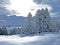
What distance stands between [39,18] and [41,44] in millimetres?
15630

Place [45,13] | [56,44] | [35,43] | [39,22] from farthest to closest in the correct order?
[45,13]
[39,22]
[35,43]
[56,44]

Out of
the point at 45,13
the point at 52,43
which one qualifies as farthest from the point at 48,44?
the point at 45,13

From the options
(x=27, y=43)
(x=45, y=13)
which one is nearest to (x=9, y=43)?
(x=27, y=43)

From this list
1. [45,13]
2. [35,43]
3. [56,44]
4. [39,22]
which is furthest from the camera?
[45,13]

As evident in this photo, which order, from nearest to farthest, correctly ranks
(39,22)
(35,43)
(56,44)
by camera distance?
(56,44)
(35,43)
(39,22)

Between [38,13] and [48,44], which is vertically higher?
[38,13]

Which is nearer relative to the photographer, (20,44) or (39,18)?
(20,44)

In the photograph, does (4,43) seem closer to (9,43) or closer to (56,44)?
(9,43)

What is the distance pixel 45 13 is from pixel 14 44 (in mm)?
16379

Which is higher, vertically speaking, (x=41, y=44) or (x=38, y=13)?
(x=38, y=13)

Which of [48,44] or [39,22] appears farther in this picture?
[39,22]

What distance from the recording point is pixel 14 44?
35.4ft

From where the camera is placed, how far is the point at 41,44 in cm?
1070

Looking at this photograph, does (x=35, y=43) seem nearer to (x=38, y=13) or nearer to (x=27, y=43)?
(x=27, y=43)
